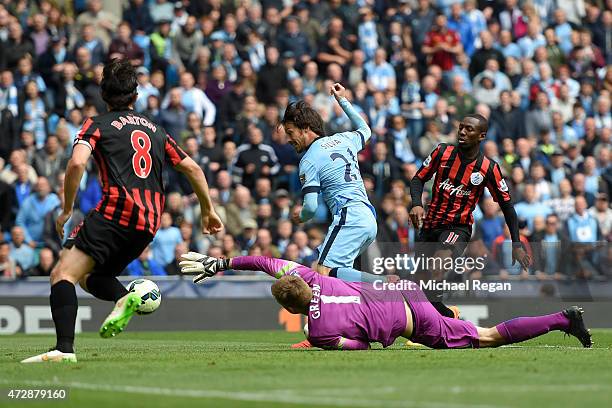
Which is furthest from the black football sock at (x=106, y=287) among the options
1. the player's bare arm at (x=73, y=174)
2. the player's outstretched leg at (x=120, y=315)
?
the player's bare arm at (x=73, y=174)

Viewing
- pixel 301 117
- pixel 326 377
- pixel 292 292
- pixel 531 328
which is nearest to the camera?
pixel 326 377

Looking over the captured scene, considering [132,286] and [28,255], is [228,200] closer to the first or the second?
[28,255]

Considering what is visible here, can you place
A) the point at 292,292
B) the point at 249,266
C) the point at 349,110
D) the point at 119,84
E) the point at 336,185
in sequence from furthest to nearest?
the point at 349,110 → the point at 336,185 → the point at 249,266 → the point at 292,292 → the point at 119,84

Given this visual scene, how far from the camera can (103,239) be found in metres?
9.95

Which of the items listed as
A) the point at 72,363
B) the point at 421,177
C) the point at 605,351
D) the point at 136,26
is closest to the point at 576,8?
the point at 136,26

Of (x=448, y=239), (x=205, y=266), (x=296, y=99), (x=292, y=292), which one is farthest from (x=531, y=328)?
(x=296, y=99)

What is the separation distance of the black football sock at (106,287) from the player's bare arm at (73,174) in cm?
67

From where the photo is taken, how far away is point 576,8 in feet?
91.6

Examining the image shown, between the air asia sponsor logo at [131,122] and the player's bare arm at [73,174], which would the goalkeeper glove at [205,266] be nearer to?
the air asia sponsor logo at [131,122]

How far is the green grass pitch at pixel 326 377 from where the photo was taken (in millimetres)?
7191

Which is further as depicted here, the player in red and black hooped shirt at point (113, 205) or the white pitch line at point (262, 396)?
the player in red and black hooped shirt at point (113, 205)

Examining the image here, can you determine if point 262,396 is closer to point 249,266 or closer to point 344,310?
point 344,310

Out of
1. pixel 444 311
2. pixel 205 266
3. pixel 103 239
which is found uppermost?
pixel 103 239

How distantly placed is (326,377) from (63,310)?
8.09ft
